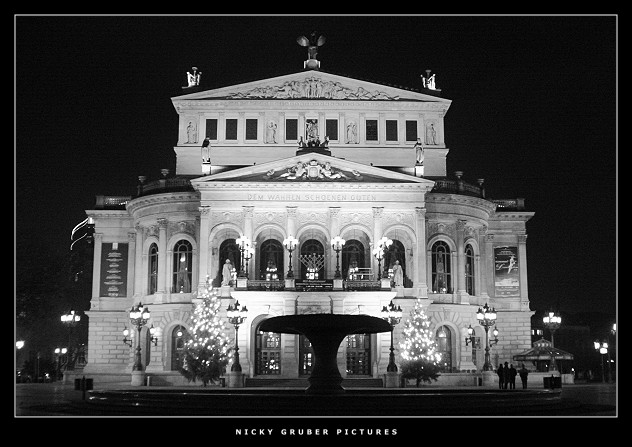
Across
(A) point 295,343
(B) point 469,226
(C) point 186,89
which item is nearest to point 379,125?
(B) point 469,226

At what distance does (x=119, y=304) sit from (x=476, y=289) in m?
22.8

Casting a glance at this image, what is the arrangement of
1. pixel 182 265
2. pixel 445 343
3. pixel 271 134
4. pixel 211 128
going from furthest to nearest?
pixel 211 128
pixel 271 134
pixel 182 265
pixel 445 343

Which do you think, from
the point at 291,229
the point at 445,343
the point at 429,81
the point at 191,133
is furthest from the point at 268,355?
the point at 429,81

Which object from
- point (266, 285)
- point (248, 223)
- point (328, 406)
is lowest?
point (328, 406)

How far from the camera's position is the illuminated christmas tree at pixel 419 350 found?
4853 centimetres

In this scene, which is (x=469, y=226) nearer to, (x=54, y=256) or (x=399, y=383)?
(x=399, y=383)

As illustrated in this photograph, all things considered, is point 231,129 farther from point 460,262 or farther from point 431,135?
point 460,262

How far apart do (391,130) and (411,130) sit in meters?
1.47

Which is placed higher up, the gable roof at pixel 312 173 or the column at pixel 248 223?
the gable roof at pixel 312 173

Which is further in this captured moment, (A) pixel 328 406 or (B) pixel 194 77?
(B) pixel 194 77

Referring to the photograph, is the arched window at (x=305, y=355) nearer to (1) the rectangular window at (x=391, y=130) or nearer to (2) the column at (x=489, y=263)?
(2) the column at (x=489, y=263)

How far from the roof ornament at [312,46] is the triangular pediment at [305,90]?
1236 mm

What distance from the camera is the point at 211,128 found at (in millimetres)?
64438

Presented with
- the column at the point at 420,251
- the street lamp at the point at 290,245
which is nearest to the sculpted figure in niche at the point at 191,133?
the street lamp at the point at 290,245
